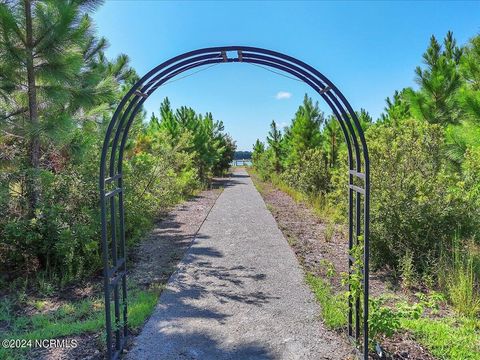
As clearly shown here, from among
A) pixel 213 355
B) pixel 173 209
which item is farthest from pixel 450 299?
pixel 173 209

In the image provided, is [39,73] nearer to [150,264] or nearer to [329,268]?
[150,264]

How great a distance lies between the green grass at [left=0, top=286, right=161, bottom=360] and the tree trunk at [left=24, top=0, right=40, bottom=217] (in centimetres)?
154

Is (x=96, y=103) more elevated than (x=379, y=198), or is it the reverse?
(x=96, y=103)

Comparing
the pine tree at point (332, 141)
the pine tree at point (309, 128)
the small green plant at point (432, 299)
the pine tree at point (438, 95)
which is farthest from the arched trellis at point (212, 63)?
the pine tree at point (309, 128)

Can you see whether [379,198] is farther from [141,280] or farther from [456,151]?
[141,280]

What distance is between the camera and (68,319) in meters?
3.74

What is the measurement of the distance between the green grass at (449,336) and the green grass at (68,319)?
109 inches

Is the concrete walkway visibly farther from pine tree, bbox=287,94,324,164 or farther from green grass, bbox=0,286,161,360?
pine tree, bbox=287,94,324,164

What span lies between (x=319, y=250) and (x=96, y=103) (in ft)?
15.5

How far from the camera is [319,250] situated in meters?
6.41

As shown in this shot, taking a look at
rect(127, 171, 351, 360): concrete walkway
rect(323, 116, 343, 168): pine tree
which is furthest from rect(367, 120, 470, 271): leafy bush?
rect(323, 116, 343, 168): pine tree

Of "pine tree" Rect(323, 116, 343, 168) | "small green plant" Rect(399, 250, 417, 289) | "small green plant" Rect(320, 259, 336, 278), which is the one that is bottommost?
"small green plant" Rect(399, 250, 417, 289)

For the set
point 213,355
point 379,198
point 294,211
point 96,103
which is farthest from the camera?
point 294,211

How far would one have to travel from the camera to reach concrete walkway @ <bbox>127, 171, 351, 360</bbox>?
310 centimetres
